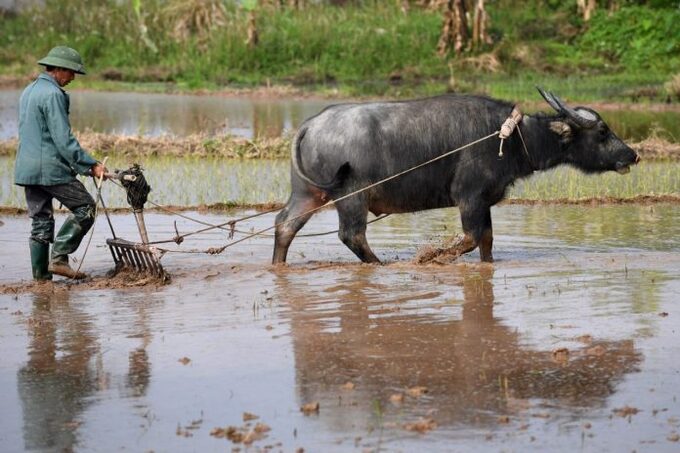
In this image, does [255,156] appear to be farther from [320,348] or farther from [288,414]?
[288,414]

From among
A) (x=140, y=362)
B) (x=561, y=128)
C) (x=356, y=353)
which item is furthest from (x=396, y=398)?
(x=561, y=128)

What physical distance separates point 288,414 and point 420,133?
3.15m

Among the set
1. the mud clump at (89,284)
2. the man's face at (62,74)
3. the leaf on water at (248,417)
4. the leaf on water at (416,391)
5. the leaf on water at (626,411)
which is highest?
the man's face at (62,74)

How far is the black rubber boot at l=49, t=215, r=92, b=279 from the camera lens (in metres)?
6.98

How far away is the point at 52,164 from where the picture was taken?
6.84 m

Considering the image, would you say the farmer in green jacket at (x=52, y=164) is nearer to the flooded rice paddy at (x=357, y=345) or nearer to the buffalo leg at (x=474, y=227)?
the flooded rice paddy at (x=357, y=345)

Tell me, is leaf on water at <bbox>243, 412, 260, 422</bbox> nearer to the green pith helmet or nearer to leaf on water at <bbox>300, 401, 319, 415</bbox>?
leaf on water at <bbox>300, 401, 319, 415</bbox>

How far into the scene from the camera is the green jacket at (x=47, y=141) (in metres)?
6.73

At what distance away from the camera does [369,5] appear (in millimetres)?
24781

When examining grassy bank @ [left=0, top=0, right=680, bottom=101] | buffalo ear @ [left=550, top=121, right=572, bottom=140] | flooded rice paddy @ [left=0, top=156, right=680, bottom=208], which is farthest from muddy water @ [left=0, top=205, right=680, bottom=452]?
grassy bank @ [left=0, top=0, right=680, bottom=101]

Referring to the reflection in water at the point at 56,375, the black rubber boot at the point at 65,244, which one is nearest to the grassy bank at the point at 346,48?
the black rubber boot at the point at 65,244

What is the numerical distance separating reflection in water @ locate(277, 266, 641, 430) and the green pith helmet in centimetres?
166

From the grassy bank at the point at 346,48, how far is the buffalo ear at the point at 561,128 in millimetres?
11516

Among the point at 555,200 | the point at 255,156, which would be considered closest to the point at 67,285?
the point at 555,200
